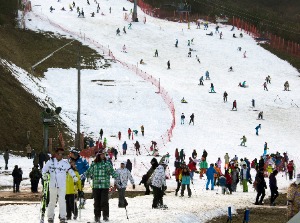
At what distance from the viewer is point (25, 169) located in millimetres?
38344

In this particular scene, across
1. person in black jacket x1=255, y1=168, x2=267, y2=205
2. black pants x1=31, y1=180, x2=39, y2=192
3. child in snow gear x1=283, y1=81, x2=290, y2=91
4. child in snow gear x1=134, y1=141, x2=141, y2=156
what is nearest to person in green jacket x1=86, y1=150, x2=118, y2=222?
person in black jacket x1=255, y1=168, x2=267, y2=205

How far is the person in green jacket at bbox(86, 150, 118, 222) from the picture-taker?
17641mm

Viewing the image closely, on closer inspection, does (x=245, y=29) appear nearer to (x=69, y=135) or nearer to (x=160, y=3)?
(x=160, y=3)

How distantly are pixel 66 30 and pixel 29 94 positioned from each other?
95.1 ft

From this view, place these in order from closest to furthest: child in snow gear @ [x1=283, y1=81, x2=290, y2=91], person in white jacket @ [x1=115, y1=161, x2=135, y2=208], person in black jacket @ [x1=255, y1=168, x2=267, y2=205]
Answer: person in white jacket @ [x1=115, y1=161, x2=135, y2=208] → person in black jacket @ [x1=255, y1=168, x2=267, y2=205] → child in snow gear @ [x1=283, y1=81, x2=290, y2=91]

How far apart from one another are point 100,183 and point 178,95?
4803cm

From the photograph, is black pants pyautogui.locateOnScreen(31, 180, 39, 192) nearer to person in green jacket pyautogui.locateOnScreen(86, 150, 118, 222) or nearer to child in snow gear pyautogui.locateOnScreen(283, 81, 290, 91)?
person in green jacket pyautogui.locateOnScreen(86, 150, 118, 222)

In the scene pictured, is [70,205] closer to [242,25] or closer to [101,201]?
[101,201]

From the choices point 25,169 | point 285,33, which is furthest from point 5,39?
point 285,33

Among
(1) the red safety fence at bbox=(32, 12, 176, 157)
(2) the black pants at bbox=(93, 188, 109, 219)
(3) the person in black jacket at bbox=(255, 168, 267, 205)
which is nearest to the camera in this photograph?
(2) the black pants at bbox=(93, 188, 109, 219)

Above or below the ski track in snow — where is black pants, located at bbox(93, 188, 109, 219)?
below

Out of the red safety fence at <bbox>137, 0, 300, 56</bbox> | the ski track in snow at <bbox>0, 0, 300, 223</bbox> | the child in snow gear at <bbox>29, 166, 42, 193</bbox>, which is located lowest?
the child in snow gear at <bbox>29, 166, 42, 193</bbox>

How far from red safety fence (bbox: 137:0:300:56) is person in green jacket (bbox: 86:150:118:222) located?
74.6 metres

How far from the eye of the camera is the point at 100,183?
17.6 meters
